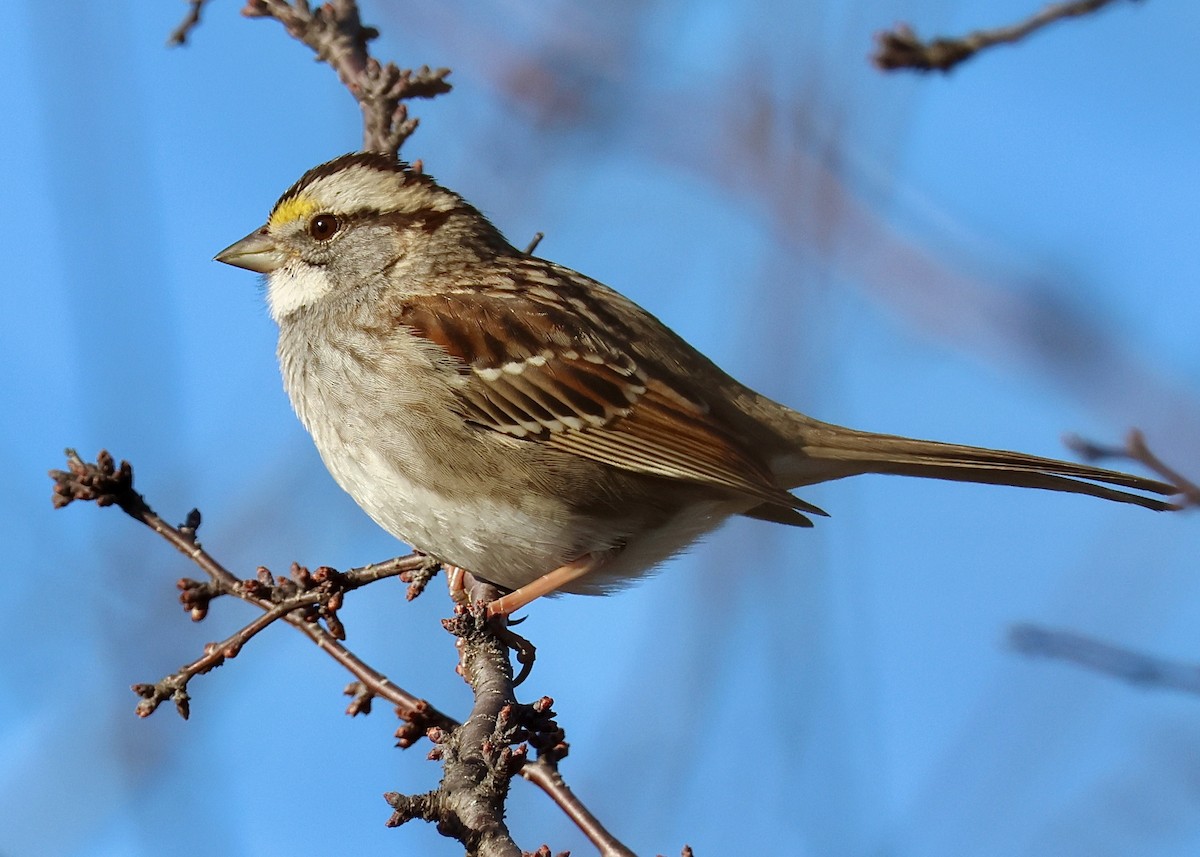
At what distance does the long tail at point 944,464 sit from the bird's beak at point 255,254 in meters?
1.84

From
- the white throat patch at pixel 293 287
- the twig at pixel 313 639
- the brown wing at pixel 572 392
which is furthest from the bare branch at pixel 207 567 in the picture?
the white throat patch at pixel 293 287

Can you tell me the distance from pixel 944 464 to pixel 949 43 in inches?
68.7

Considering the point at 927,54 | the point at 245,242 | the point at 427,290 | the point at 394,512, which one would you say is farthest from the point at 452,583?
the point at 927,54

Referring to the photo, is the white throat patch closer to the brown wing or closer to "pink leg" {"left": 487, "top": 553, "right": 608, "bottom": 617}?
the brown wing

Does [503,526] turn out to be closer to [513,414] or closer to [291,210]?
[513,414]

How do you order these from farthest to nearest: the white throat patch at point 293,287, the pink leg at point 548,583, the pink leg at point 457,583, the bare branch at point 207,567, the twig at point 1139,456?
Result: the white throat patch at point 293,287, the pink leg at point 457,583, the pink leg at point 548,583, the bare branch at point 207,567, the twig at point 1139,456

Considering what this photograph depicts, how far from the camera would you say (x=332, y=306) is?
408 cm

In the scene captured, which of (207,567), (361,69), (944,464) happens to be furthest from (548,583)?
(361,69)

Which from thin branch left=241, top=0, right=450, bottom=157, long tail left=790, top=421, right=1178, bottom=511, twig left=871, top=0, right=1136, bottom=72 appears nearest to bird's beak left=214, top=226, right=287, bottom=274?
thin branch left=241, top=0, right=450, bottom=157

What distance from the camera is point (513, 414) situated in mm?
3846

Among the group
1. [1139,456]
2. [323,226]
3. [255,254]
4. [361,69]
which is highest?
[361,69]

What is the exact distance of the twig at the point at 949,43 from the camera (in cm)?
209

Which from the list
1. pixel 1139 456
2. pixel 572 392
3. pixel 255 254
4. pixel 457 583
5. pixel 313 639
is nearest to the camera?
pixel 1139 456

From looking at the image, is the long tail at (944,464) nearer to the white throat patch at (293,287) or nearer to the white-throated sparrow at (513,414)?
the white-throated sparrow at (513,414)
